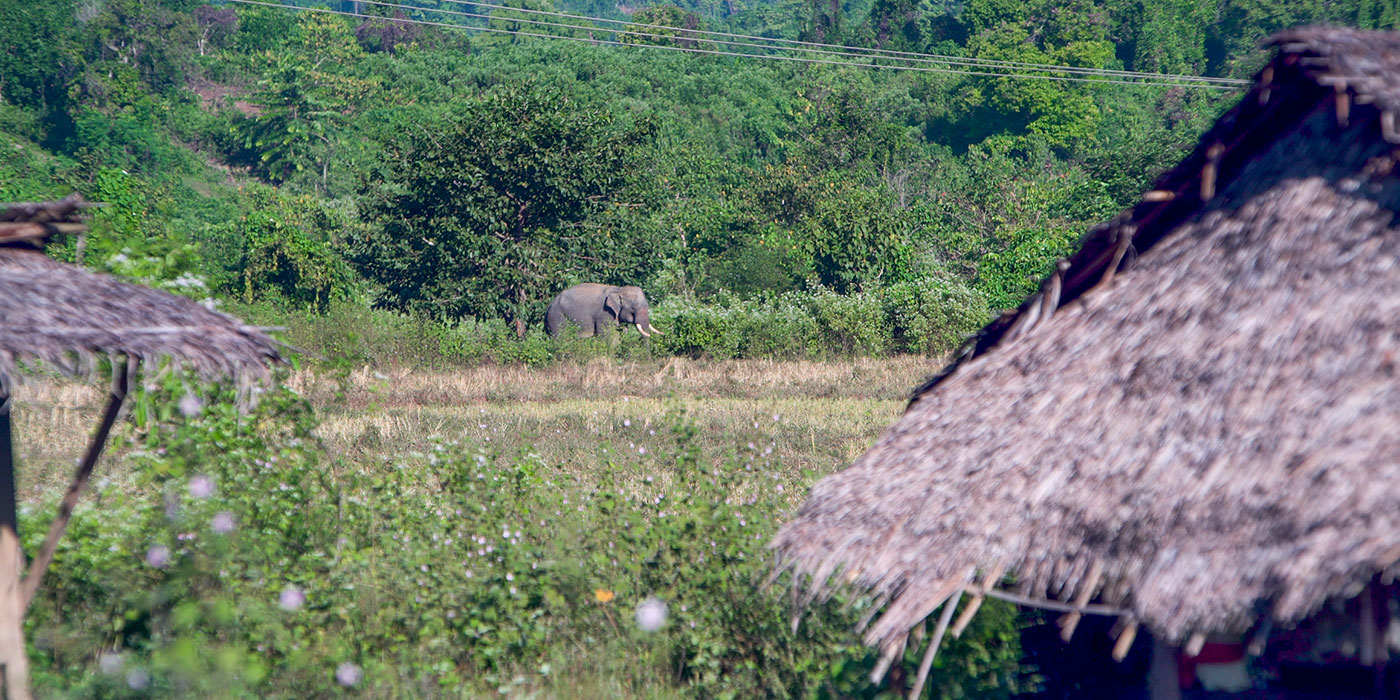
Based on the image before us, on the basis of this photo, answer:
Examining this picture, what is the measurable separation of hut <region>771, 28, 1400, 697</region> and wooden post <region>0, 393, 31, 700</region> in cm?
336

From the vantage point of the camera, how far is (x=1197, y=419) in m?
4.43

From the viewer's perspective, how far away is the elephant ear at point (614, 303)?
70.3 feet

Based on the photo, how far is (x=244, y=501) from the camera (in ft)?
22.9

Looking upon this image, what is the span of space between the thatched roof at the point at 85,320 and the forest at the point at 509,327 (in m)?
0.59

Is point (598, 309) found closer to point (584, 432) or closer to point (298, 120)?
point (584, 432)

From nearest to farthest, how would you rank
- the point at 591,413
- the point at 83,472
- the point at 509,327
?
the point at 83,472
the point at 591,413
the point at 509,327

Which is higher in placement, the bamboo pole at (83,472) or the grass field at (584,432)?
the bamboo pole at (83,472)

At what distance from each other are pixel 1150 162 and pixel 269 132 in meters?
39.1

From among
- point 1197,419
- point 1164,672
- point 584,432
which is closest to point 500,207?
point 584,432

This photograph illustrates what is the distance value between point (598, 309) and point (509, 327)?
1784 mm

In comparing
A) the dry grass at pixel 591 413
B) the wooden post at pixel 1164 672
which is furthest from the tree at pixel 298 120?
the wooden post at pixel 1164 672

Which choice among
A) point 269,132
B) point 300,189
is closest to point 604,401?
point 300,189

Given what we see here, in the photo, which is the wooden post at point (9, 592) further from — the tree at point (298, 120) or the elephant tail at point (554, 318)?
the tree at point (298, 120)

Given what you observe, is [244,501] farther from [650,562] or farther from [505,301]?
[505,301]
